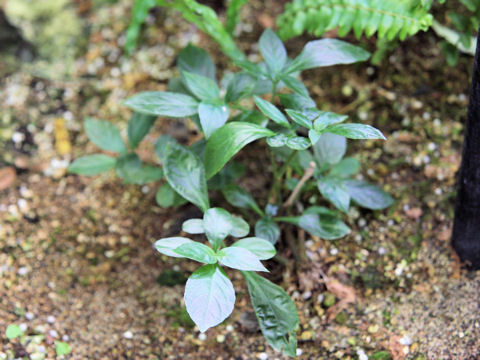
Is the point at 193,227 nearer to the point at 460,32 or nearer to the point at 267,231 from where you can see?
the point at 267,231

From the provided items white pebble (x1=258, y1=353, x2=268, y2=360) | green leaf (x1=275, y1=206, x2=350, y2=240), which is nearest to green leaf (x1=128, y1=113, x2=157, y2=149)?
green leaf (x1=275, y1=206, x2=350, y2=240)

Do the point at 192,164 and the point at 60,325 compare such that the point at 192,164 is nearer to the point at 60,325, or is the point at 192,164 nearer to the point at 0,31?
the point at 60,325

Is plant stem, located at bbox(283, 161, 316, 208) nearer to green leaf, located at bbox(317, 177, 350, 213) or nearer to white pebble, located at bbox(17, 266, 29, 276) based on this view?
green leaf, located at bbox(317, 177, 350, 213)

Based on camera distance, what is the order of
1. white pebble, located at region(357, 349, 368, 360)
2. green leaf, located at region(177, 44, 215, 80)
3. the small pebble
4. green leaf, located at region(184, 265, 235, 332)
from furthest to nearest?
green leaf, located at region(177, 44, 215, 80), the small pebble, white pebble, located at region(357, 349, 368, 360), green leaf, located at region(184, 265, 235, 332)

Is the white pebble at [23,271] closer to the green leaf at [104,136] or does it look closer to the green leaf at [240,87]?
the green leaf at [104,136]

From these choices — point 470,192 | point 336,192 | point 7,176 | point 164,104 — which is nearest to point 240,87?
point 164,104

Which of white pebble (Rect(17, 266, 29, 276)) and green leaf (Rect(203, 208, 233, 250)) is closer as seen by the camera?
green leaf (Rect(203, 208, 233, 250))

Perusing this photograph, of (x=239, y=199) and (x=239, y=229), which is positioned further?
(x=239, y=199)

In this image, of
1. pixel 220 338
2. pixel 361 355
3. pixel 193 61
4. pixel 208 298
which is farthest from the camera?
pixel 193 61
